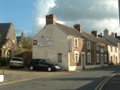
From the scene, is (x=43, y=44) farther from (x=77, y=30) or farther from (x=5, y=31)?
(x=5, y=31)

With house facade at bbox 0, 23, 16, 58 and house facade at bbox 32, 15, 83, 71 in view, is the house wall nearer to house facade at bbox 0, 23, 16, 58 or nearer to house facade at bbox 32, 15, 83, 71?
house facade at bbox 0, 23, 16, 58

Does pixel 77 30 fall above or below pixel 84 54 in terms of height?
above

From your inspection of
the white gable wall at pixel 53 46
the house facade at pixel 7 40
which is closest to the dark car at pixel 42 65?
the white gable wall at pixel 53 46

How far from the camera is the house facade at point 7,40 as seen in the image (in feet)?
248

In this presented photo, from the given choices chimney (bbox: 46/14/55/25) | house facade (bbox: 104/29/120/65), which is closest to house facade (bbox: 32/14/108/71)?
chimney (bbox: 46/14/55/25)

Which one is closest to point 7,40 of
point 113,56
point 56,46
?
point 56,46

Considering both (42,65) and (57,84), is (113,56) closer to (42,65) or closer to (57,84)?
(42,65)

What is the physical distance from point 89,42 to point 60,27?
11.2 meters

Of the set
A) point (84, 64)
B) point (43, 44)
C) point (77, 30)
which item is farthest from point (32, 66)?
point (77, 30)

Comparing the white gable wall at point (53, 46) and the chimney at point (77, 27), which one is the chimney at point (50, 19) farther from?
the chimney at point (77, 27)

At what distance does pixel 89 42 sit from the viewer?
218ft

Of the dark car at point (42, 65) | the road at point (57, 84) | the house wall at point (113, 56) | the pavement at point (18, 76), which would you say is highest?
the house wall at point (113, 56)

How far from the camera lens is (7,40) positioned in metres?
79.6

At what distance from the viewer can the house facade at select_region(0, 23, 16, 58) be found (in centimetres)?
7551
